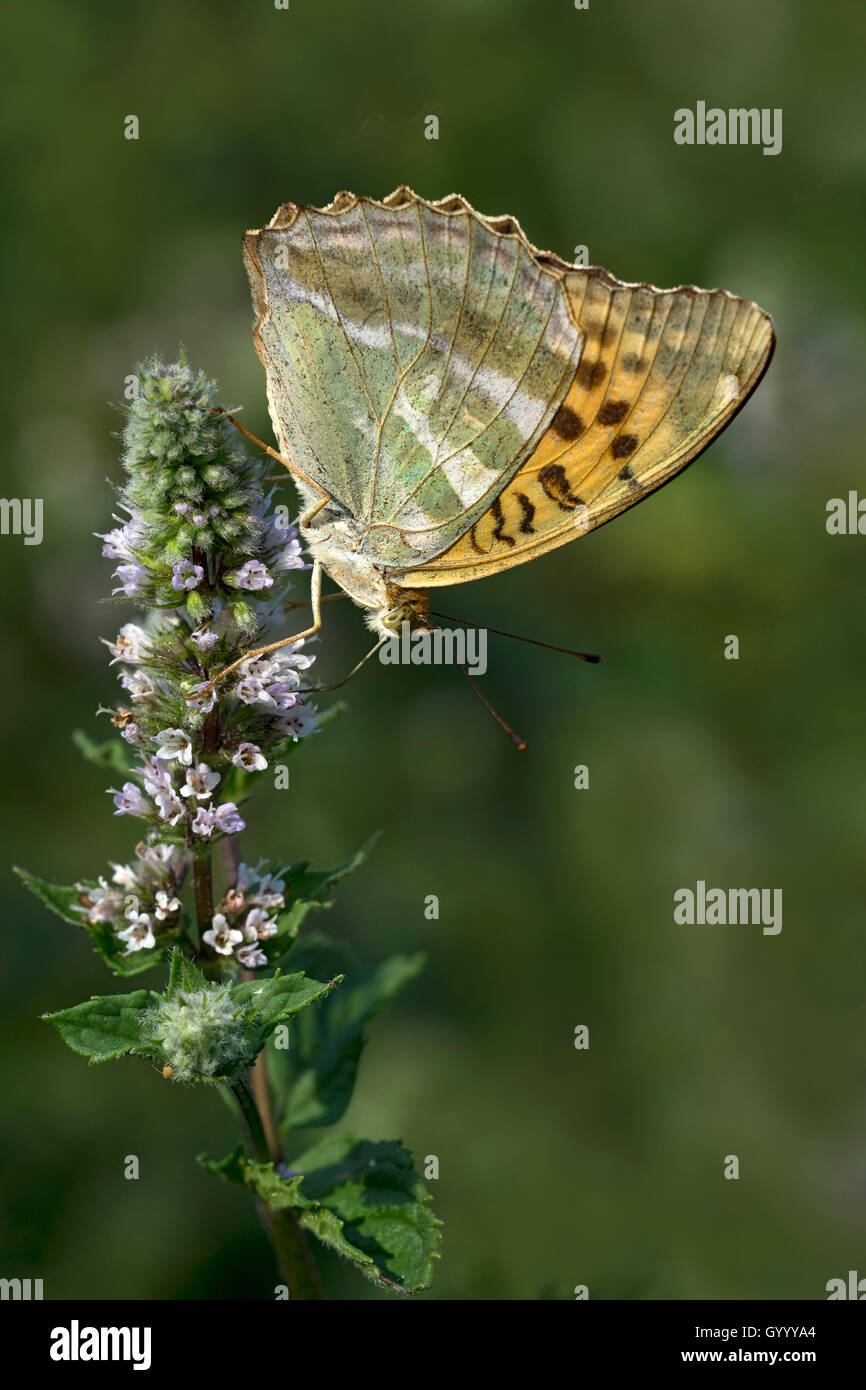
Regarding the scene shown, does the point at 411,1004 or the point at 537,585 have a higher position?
the point at 537,585

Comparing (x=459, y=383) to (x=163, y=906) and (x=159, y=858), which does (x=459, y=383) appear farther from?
(x=163, y=906)

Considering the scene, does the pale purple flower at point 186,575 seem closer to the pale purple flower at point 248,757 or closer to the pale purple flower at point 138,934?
the pale purple flower at point 248,757

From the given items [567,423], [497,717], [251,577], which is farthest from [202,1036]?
[567,423]

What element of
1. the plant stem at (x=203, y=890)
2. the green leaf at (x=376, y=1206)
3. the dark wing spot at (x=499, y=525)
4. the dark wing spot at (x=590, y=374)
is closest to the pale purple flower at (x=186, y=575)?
the plant stem at (x=203, y=890)

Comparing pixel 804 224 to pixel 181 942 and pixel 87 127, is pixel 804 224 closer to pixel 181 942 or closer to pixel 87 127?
pixel 87 127

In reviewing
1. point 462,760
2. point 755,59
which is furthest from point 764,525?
point 755,59

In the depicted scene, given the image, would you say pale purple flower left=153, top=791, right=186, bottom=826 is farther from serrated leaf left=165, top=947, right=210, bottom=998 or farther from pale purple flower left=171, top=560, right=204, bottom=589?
pale purple flower left=171, top=560, right=204, bottom=589
